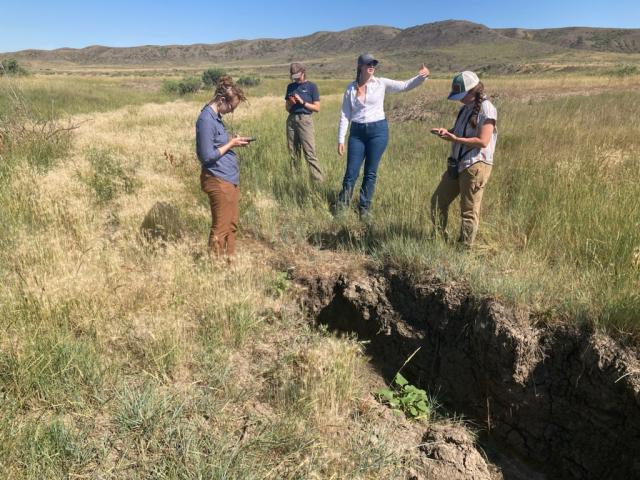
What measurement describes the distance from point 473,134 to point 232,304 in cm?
230

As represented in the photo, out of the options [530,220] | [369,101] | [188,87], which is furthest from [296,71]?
[188,87]

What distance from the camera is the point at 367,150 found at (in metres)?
4.42

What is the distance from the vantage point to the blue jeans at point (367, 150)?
4.31 m

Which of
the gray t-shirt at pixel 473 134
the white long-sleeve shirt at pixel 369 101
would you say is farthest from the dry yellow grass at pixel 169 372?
the white long-sleeve shirt at pixel 369 101

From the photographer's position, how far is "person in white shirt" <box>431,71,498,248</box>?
2934 mm

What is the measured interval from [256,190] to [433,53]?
134 meters

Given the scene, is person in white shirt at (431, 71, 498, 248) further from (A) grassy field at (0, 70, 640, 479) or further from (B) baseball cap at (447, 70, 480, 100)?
(A) grassy field at (0, 70, 640, 479)

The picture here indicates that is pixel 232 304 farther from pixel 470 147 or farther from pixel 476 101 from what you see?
pixel 476 101

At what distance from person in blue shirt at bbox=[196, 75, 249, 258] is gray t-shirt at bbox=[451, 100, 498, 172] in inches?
72.1

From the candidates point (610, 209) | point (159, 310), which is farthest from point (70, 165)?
point (610, 209)

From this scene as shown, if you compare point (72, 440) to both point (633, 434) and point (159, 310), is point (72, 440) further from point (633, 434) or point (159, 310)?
point (633, 434)

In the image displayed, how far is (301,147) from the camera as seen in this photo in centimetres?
597

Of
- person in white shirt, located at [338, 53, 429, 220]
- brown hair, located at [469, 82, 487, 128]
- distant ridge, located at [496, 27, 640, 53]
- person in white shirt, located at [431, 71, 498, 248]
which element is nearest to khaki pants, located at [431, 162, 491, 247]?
person in white shirt, located at [431, 71, 498, 248]

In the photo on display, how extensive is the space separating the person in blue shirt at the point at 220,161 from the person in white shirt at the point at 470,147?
171 centimetres
